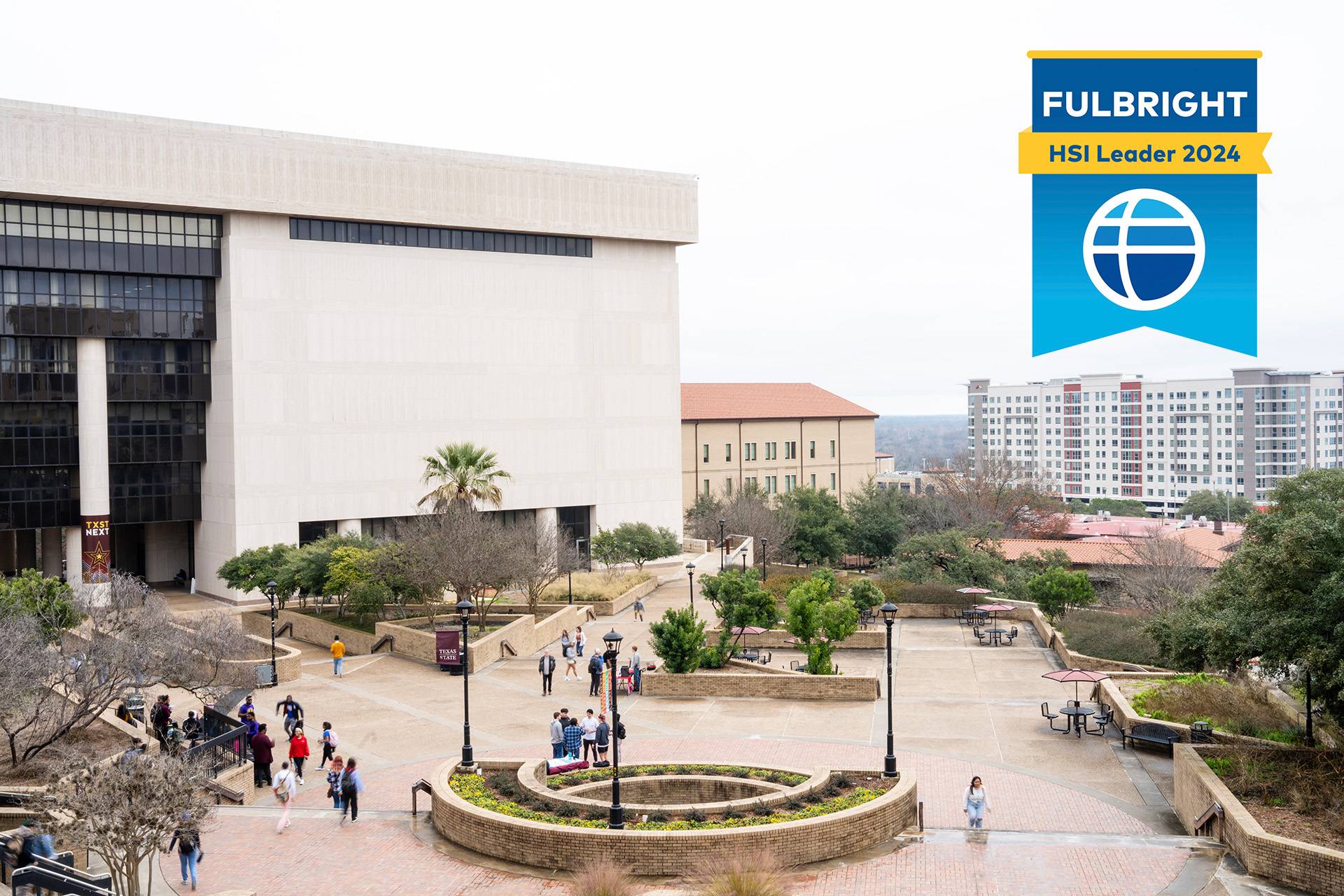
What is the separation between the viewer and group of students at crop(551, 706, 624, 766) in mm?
24672

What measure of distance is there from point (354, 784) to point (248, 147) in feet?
145

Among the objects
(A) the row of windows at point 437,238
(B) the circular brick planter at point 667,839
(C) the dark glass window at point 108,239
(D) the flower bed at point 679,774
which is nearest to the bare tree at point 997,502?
(A) the row of windows at point 437,238

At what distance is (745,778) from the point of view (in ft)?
72.7

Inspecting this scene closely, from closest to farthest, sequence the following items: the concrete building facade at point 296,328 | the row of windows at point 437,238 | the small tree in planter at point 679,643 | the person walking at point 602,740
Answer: the person walking at point 602,740 → the small tree in planter at point 679,643 → the concrete building facade at point 296,328 → the row of windows at point 437,238

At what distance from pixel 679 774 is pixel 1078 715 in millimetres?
11123

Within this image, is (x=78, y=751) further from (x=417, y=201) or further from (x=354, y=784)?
(x=417, y=201)

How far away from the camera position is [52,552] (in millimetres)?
59938

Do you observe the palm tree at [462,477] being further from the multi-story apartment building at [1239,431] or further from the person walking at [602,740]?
the multi-story apartment building at [1239,431]

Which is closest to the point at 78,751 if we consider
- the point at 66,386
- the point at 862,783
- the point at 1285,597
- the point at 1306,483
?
the point at 862,783

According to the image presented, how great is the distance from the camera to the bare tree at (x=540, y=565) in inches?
1772

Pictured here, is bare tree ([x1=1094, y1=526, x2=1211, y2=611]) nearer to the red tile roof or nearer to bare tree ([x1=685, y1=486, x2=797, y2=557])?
bare tree ([x1=685, y1=486, x2=797, y2=557])

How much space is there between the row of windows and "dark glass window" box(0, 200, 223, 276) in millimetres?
4634

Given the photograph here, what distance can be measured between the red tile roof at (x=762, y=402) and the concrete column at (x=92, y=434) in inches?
1778

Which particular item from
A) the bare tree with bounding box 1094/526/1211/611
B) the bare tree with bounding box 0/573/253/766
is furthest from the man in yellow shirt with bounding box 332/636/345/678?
the bare tree with bounding box 1094/526/1211/611
